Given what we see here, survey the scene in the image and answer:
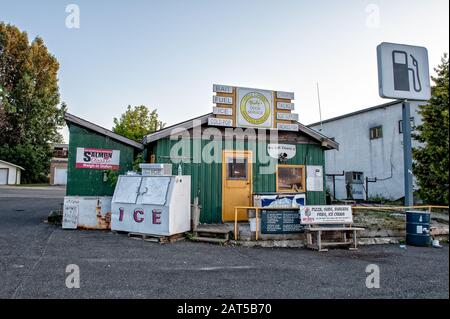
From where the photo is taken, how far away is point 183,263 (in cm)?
605

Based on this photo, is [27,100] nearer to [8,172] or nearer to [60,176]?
[8,172]

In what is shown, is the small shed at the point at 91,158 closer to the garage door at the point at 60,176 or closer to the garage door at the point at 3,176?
the garage door at the point at 60,176

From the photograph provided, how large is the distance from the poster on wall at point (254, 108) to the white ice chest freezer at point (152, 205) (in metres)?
2.99

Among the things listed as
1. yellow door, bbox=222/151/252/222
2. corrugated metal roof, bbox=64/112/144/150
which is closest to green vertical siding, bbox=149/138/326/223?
yellow door, bbox=222/151/252/222

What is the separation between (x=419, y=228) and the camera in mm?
8117

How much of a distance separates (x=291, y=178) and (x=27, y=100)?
129 feet

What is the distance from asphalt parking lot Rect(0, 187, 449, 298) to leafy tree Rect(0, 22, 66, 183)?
122 feet

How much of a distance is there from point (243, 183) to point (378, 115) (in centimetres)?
1321

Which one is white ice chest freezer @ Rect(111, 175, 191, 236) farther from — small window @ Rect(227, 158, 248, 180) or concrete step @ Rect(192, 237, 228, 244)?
small window @ Rect(227, 158, 248, 180)

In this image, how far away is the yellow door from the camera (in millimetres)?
10391

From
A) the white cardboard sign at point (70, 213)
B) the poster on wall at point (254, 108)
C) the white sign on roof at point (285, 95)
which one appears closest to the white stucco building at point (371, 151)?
the white sign on roof at point (285, 95)

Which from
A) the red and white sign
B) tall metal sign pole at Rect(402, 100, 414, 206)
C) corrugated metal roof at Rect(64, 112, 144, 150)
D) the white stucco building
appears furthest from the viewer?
the white stucco building

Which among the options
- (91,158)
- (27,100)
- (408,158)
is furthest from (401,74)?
(27,100)

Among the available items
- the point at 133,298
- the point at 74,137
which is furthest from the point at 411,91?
the point at 74,137
